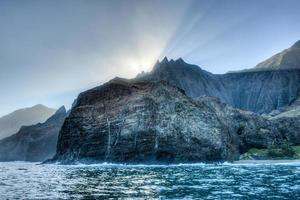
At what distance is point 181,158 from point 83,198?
320ft

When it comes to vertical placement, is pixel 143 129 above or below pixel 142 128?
below

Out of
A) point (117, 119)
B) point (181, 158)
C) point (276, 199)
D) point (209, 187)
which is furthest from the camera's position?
point (117, 119)

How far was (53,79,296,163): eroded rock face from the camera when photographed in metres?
139

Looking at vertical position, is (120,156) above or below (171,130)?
below

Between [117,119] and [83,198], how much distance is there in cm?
10889

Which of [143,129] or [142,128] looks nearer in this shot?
[143,129]

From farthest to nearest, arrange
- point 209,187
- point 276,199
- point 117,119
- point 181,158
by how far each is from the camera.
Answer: point 117,119 → point 181,158 → point 209,187 → point 276,199

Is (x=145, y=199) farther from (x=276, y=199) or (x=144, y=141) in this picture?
(x=144, y=141)

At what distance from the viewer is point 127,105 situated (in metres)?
154

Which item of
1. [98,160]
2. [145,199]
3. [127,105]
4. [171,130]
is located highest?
[127,105]

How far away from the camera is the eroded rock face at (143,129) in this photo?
139 m

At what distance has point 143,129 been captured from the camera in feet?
466

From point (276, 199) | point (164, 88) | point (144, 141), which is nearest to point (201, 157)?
Answer: point (144, 141)

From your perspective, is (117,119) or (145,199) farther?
(117,119)
